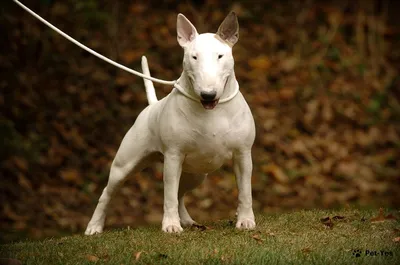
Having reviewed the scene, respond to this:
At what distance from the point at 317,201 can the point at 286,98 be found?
2.14 m

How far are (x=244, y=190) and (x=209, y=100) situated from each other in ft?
2.70

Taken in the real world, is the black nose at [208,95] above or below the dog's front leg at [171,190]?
above

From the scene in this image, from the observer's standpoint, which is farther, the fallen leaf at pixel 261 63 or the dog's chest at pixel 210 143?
the fallen leaf at pixel 261 63

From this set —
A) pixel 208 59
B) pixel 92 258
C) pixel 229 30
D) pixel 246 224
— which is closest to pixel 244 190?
pixel 246 224

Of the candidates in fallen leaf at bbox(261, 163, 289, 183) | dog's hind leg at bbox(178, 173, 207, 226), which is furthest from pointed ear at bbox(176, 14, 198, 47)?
fallen leaf at bbox(261, 163, 289, 183)

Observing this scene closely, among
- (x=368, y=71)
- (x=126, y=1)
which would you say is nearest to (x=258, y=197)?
(x=368, y=71)

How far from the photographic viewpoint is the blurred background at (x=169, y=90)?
9.22 m

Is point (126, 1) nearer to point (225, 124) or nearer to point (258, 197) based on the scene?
point (258, 197)

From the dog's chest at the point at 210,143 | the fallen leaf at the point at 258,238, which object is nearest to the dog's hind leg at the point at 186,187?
the dog's chest at the point at 210,143

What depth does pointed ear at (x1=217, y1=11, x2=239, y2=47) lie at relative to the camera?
4750 millimetres

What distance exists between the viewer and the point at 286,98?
11039mm

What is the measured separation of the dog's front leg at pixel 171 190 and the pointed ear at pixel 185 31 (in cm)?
77

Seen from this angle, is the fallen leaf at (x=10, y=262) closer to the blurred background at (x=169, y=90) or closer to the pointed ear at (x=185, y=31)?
the pointed ear at (x=185, y=31)

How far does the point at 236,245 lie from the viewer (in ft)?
14.3
